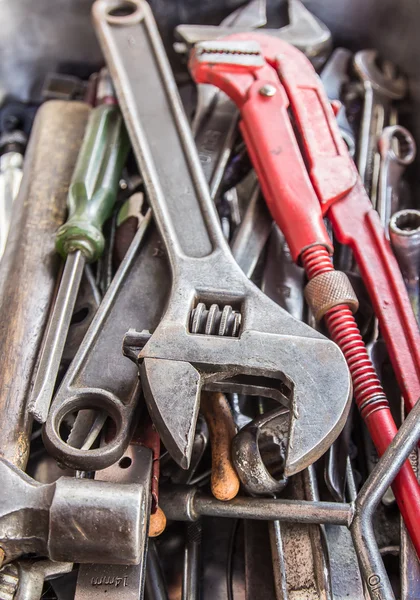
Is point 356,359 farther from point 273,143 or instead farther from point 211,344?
point 273,143

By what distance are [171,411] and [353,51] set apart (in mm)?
1409

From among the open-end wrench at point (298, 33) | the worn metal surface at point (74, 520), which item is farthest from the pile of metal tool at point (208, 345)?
the open-end wrench at point (298, 33)

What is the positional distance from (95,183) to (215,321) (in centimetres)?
50

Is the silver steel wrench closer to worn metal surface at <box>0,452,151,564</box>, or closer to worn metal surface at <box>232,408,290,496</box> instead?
worn metal surface at <box>232,408,290,496</box>

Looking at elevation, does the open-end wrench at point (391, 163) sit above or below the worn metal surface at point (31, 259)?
below

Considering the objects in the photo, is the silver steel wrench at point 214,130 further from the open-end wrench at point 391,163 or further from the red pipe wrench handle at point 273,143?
the open-end wrench at point 391,163

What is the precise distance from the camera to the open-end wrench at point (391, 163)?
137 cm

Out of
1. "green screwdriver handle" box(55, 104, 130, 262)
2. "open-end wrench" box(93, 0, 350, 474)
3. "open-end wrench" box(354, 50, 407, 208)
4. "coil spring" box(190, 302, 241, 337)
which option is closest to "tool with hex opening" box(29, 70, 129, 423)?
"green screwdriver handle" box(55, 104, 130, 262)

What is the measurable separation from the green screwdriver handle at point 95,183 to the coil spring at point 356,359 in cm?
46

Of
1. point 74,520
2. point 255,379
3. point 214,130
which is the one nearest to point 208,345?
point 255,379

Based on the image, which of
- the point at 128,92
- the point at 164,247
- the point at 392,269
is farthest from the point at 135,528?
the point at 128,92

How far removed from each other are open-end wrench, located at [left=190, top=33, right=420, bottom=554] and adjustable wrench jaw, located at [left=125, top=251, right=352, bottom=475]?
13cm

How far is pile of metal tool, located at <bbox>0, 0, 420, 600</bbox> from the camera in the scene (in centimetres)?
87

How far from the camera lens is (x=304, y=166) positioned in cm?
122
